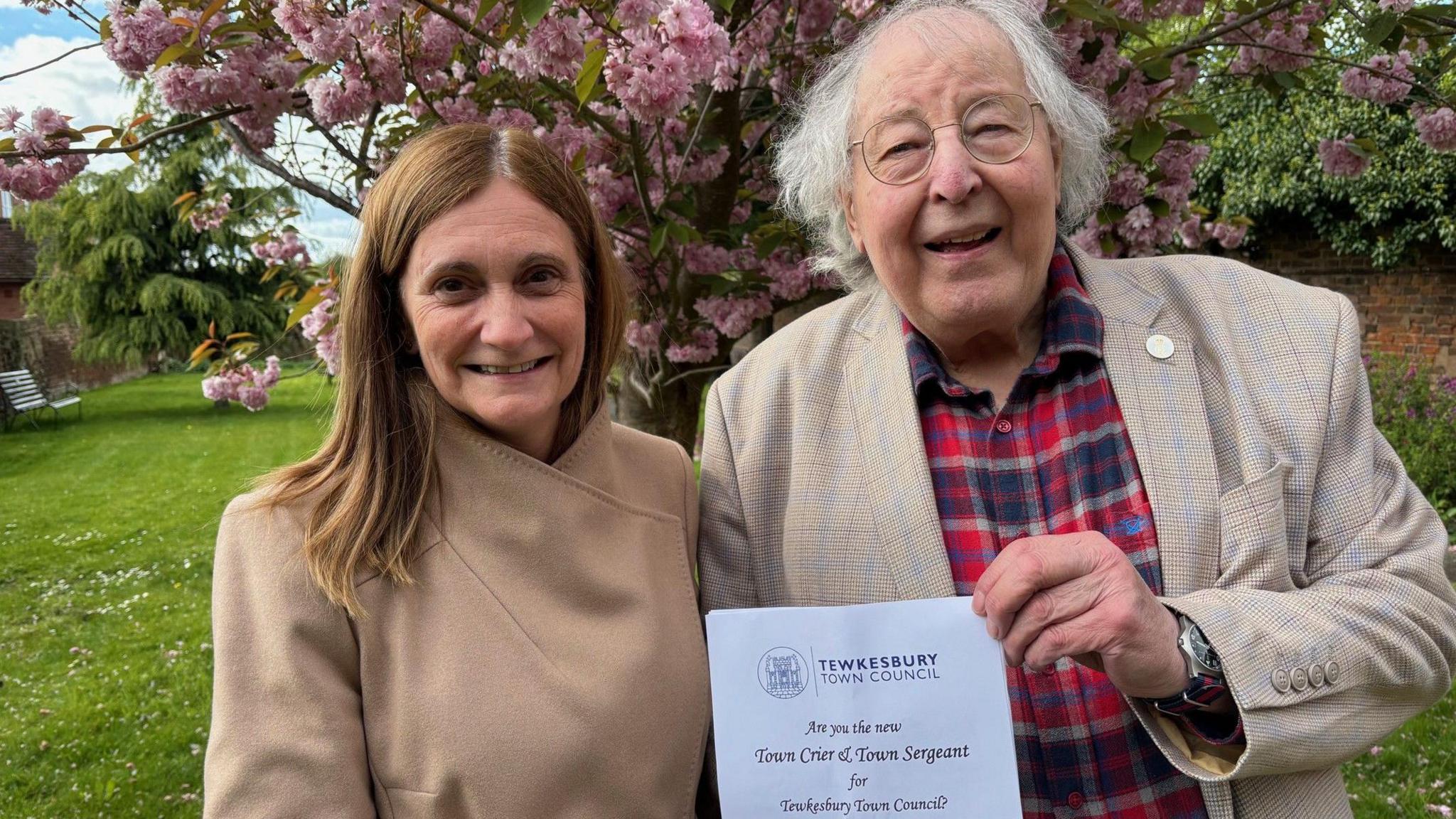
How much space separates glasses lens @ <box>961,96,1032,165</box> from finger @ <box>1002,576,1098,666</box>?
75 cm

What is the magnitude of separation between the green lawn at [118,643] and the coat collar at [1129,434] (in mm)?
1167

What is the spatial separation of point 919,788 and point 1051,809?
34 cm

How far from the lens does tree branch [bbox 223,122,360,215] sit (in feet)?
9.91

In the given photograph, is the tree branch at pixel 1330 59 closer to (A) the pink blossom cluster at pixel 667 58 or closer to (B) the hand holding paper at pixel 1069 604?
(A) the pink blossom cluster at pixel 667 58

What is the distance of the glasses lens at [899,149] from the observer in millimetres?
1715

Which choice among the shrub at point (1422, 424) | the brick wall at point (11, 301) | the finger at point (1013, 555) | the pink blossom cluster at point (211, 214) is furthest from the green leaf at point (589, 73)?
the brick wall at point (11, 301)

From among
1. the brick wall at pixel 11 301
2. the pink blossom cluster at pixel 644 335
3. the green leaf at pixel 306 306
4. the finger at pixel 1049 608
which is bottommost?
the finger at pixel 1049 608

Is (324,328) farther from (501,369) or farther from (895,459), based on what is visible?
(895,459)

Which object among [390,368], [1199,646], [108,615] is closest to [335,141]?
[390,368]

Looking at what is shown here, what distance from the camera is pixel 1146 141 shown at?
2648 millimetres

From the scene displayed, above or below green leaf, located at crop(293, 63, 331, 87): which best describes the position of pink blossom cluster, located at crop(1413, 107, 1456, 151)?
below

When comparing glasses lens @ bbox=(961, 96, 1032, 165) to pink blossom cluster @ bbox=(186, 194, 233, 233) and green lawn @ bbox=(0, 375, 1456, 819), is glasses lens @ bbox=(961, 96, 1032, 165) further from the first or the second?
pink blossom cluster @ bbox=(186, 194, 233, 233)

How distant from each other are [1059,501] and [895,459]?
293 mm

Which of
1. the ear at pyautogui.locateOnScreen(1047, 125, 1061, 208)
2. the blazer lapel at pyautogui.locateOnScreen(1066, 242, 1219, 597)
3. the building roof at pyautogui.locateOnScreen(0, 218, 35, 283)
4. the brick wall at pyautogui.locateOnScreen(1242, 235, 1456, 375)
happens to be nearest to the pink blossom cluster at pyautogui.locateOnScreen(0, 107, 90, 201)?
the ear at pyautogui.locateOnScreen(1047, 125, 1061, 208)
